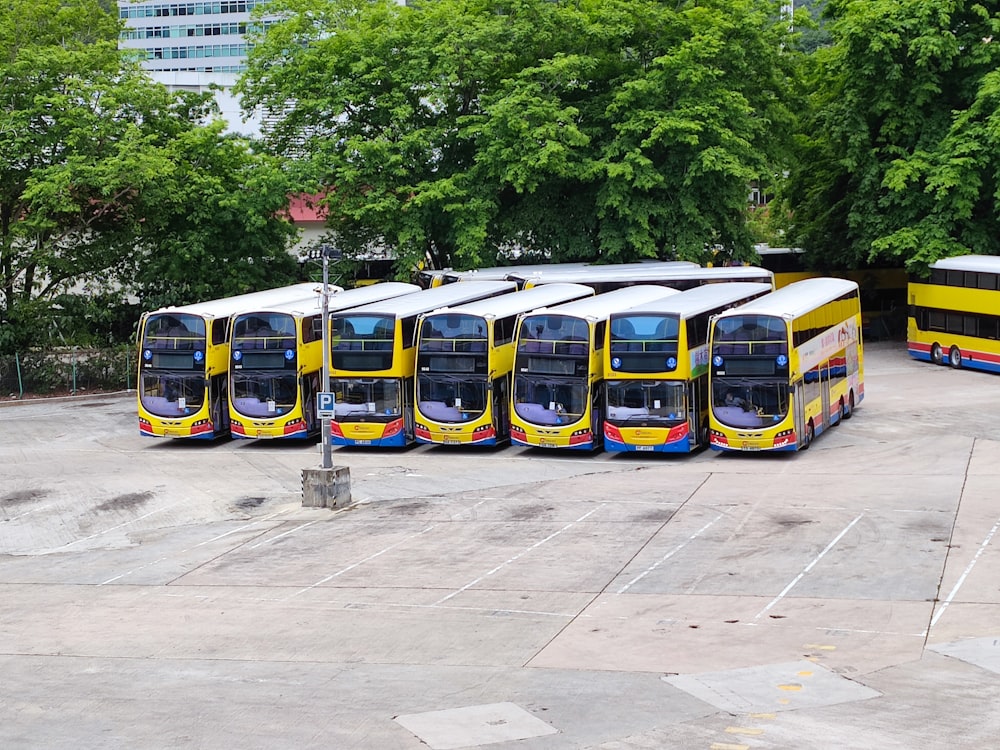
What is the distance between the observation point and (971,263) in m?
48.6

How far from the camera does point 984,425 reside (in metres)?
38.6

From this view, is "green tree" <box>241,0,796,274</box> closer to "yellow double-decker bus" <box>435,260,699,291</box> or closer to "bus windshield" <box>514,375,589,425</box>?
"yellow double-decker bus" <box>435,260,699,291</box>

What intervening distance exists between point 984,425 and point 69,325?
30.6 m

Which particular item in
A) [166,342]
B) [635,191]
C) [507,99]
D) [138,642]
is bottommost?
[138,642]

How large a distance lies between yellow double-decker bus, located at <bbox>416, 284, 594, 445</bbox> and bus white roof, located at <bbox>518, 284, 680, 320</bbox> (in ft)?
4.35

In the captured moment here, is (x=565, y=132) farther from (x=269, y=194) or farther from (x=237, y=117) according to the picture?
(x=237, y=117)

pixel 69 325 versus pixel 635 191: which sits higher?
pixel 635 191

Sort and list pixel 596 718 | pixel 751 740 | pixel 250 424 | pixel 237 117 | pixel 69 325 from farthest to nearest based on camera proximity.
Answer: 1. pixel 237 117
2. pixel 69 325
3. pixel 250 424
4. pixel 596 718
5. pixel 751 740

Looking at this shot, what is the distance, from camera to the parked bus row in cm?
3444

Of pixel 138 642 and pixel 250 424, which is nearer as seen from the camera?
pixel 138 642

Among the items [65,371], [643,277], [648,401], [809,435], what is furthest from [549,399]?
[65,371]

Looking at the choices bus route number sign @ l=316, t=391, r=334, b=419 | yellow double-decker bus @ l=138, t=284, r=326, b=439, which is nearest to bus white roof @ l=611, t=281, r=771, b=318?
bus route number sign @ l=316, t=391, r=334, b=419

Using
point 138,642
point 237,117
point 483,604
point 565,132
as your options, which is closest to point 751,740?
point 483,604

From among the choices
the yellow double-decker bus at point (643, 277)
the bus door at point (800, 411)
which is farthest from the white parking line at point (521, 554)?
the yellow double-decker bus at point (643, 277)
